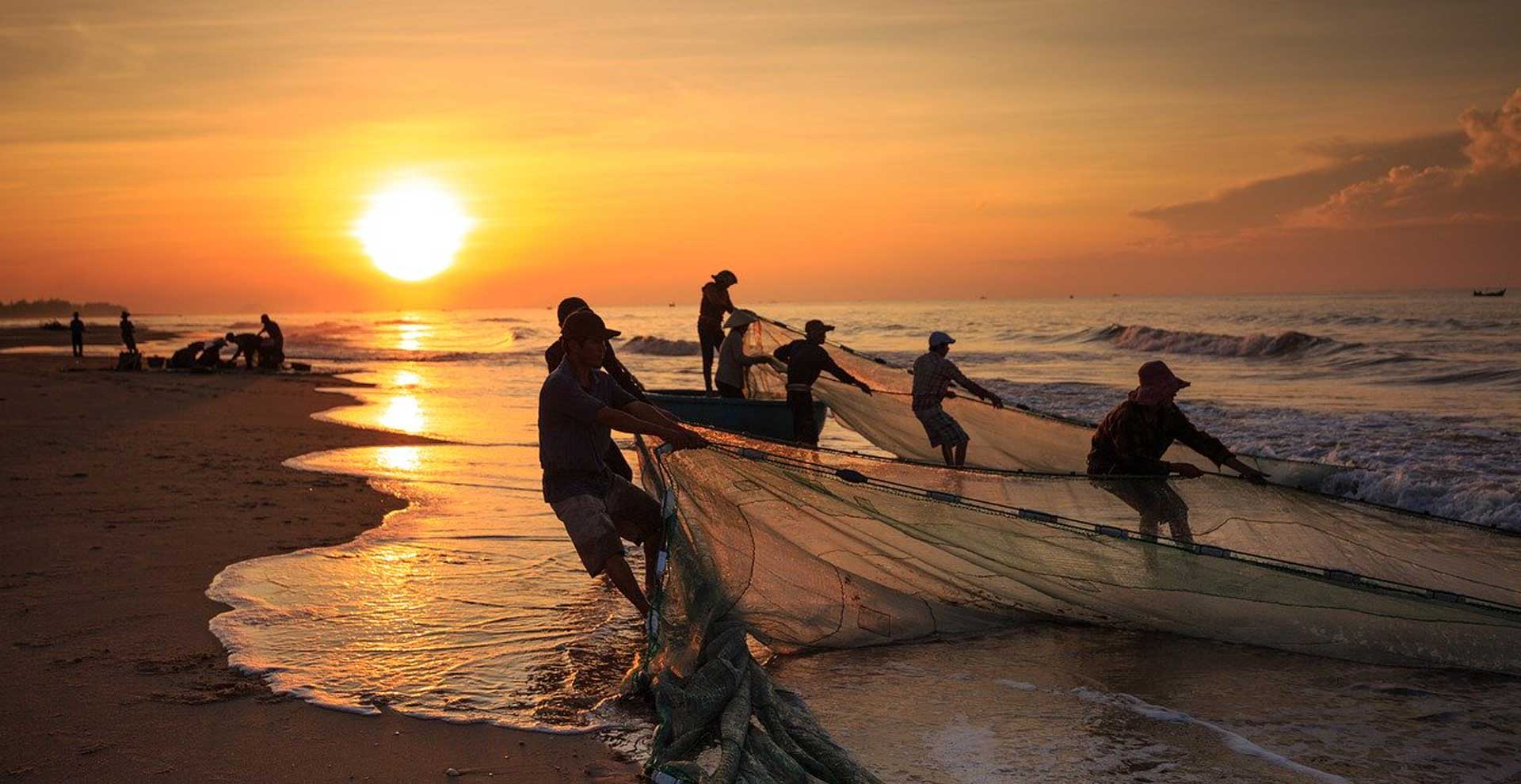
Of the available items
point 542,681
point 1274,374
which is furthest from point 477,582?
point 1274,374

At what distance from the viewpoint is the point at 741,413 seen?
11.7 m

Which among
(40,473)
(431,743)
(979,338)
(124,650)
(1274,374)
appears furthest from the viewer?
(979,338)

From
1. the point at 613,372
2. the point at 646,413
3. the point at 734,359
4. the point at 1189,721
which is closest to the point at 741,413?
the point at 734,359

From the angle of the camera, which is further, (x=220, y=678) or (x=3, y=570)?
(x=3, y=570)

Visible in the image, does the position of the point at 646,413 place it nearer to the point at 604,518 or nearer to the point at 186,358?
the point at 604,518

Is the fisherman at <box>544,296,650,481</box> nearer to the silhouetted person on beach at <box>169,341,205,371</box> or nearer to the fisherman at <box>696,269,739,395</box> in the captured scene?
the fisherman at <box>696,269,739,395</box>

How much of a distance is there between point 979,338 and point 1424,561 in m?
51.8

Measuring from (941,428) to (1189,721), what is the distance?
6.07 metres

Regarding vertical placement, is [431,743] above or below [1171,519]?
below

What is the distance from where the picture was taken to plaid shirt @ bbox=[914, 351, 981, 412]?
35.2ft

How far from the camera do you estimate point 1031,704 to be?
16.0 feet

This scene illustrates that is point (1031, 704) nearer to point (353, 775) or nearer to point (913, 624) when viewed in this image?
point (913, 624)

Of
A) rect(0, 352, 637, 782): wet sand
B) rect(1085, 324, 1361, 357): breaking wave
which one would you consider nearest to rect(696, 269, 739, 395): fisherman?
rect(0, 352, 637, 782): wet sand

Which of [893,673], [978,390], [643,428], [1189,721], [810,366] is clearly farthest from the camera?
[810,366]
